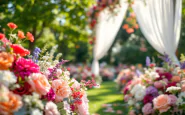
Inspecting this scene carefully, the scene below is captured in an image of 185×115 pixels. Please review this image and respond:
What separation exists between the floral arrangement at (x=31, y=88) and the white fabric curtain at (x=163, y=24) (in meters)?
2.91

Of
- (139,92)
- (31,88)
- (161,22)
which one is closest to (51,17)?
(161,22)

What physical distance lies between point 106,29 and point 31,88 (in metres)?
6.33

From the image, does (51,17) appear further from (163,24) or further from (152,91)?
(152,91)

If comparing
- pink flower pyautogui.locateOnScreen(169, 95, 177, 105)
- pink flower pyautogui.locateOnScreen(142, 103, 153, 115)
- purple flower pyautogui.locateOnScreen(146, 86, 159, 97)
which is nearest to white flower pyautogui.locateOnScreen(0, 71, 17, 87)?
pink flower pyautogui.locateOnScreen(169, 95, 177, 105)

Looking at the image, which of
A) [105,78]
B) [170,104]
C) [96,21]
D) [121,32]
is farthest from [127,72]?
[121,32]

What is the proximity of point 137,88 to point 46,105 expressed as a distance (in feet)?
10.1

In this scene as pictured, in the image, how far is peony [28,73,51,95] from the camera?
178cm

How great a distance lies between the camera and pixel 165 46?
4828 mm

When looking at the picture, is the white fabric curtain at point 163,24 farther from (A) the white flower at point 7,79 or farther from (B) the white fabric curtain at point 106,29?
(A) the white flower at point 7,79

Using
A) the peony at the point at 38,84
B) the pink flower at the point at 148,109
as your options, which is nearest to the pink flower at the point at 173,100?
the pink flower at the point at 148,109

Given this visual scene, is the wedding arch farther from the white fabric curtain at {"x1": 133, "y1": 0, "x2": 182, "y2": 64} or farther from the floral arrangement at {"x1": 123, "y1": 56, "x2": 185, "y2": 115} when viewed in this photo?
the floral arrangement at {"x1": 123, "y1": 56, "x2": 185, "y2": 115}

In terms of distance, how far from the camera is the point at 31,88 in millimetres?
1794

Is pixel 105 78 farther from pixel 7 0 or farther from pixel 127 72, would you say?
pixel 7 0

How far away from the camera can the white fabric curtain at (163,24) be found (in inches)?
188
